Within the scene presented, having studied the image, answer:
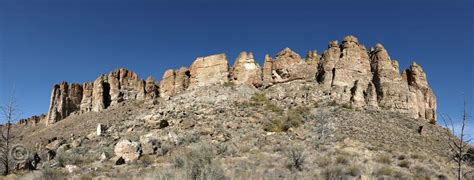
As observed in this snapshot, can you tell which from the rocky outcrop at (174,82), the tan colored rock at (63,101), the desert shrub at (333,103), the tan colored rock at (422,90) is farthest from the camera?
the tan colored rock at (63,101)

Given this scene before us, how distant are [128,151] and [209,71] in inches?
899

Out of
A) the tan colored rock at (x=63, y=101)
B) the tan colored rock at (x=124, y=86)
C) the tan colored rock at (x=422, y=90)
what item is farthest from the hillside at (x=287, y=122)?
the tan colored rock at (x=63, y=101)

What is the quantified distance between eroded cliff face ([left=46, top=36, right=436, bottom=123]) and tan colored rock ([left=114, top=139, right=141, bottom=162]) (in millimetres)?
18264

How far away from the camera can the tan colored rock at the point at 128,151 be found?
1875 centimetres

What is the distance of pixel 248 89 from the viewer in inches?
1468

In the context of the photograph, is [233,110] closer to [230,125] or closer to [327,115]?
[230,125]

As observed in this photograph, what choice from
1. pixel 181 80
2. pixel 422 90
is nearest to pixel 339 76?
pixel 422 90

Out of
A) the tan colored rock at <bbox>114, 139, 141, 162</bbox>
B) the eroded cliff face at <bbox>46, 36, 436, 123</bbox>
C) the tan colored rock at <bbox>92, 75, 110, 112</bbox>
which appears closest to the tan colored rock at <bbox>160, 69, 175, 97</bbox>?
the eroded cliff face at <bbox>46, 36, 436, 123</bbox>

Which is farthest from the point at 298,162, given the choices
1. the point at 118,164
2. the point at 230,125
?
the point at 230,125

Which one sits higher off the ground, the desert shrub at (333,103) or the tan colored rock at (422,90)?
the tan colored rock at (422,90)

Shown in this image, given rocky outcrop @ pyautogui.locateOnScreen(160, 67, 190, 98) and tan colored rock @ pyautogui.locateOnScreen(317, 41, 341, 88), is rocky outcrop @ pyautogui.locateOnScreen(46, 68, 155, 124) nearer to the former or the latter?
rocky outcrop @ pyautogui.locateOnScreen(160, 67, 190, 98)

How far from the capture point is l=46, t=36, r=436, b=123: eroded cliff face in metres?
33.3

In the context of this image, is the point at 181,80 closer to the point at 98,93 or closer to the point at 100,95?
the point at 100,95

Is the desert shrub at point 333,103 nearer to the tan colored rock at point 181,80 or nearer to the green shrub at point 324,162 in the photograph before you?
Answer: the green shrub at point 324,162
